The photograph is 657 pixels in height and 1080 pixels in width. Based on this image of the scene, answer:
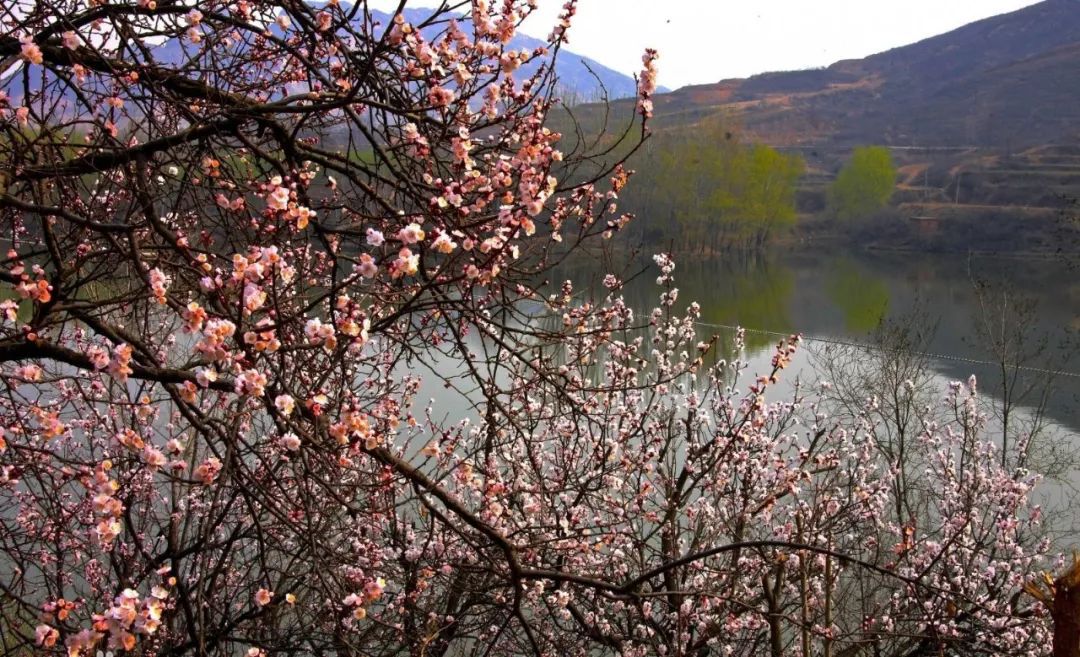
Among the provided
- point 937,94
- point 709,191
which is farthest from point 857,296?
point 937,94

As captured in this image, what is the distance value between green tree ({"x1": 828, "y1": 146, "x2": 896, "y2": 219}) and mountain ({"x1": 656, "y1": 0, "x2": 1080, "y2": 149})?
40.4ft

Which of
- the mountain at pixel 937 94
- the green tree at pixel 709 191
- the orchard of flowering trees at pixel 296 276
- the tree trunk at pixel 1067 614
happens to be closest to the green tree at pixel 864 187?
the green tree at pixel 709 191

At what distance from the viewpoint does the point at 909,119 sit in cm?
9181

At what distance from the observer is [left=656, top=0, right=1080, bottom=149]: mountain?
267 ft

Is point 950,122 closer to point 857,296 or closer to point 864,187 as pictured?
point 864,187

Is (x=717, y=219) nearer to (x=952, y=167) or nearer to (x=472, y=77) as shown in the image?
(x=952, y=167)

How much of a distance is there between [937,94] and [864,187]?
5159 cm

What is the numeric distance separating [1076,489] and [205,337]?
13.8 meters

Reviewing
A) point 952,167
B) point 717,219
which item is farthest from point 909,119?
point 717,219

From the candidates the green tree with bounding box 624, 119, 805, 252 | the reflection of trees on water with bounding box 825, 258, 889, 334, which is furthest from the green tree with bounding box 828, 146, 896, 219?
the reflection of trees on water with bounding box 825, 258, 889, 334

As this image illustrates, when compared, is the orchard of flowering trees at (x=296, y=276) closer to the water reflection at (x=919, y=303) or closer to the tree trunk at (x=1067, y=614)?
the tree trunk at (x=1067, y=614)

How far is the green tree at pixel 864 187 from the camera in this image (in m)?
56.4

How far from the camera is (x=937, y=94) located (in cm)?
10056

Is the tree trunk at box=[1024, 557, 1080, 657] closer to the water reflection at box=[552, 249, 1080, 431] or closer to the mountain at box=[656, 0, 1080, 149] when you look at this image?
the water reflection at box=[552, 249, 1080, 431]
